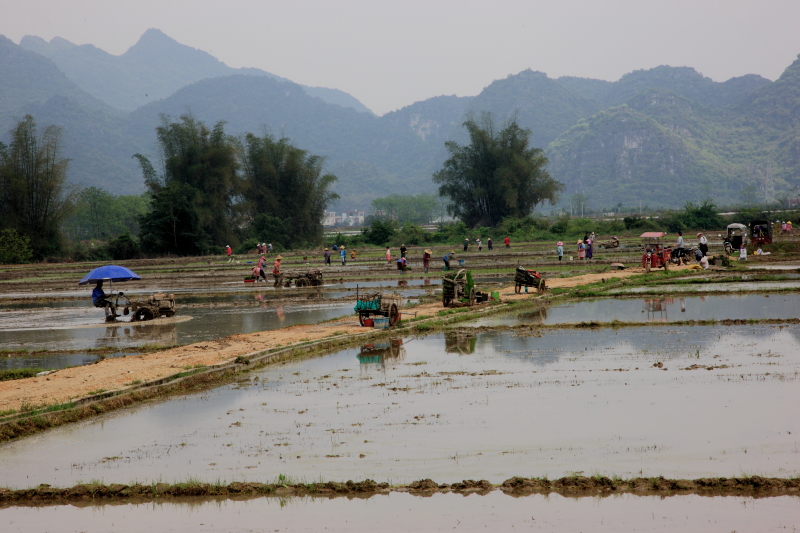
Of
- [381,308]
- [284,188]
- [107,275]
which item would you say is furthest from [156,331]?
[284,188]

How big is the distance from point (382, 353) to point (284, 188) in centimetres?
6747

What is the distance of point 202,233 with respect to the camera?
67.2 meters

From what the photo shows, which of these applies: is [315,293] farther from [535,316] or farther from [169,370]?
[169,370]

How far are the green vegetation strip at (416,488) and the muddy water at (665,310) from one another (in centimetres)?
1206

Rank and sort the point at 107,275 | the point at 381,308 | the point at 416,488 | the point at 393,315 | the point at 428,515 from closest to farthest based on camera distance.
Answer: the point at 428,515, the point at 416,488, the point at 381,308, the point at 393,315, the point at 107,275

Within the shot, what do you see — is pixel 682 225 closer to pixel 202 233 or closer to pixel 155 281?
pixel 202 233

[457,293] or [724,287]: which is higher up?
[457,293]

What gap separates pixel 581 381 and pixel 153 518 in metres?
7.66

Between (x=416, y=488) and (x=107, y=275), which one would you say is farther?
(x=107, y=275)

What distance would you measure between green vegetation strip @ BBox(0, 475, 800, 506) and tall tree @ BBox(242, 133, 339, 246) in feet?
231

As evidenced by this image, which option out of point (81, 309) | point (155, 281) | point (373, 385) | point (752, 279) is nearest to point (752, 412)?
point (373, 385)

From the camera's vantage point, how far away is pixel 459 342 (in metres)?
17.1

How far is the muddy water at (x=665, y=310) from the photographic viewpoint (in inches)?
754

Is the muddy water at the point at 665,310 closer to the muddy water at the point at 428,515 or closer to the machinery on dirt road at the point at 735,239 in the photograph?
the muddy water at the point at 428,515
